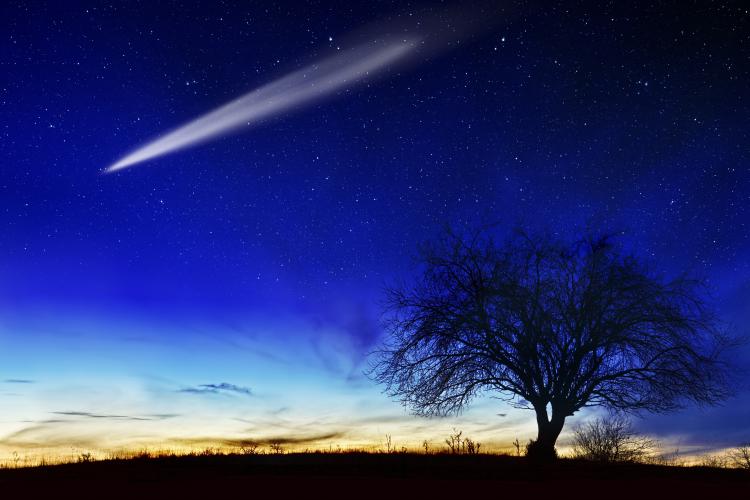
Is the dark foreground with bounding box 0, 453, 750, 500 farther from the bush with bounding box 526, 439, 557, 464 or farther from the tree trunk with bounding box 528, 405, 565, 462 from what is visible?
the tree trunk with bounding box 528, 405, 565, 462

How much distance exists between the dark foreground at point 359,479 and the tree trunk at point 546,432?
372 cm

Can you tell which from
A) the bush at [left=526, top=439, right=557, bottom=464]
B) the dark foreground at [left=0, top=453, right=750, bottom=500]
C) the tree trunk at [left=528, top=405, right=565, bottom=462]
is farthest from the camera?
the tree trunk at [left=528, top=405, right=565, bottom=462]

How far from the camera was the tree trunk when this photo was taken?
703 inches

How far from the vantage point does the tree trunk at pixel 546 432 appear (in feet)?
58.5

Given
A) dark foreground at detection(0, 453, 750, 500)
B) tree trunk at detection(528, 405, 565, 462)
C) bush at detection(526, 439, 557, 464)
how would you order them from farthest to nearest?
1. tree trunk at detection(528, 405, 565, 462)
2. bush at detection(526, 439, 557, 464)
3. dark foreground at detection(0, 453, 750, 500)

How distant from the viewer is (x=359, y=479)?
1016cm

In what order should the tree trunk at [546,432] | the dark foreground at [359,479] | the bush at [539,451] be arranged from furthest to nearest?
the tree trunk at [546,432]
the bush at [539,451]
the dark foreground at [359,479]

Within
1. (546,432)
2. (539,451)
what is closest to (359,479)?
(539,451)

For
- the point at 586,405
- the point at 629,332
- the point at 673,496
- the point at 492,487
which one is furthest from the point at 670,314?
the point at 492,487

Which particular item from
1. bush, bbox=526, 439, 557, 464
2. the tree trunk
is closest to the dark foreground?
bush, bbox=526, 439, 557, 464

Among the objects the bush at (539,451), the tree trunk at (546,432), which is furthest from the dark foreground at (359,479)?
the tree trunk at (546,432)

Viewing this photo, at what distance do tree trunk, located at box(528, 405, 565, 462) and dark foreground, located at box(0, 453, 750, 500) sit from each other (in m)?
3.72

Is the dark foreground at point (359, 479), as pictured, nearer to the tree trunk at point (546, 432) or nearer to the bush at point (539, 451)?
the bush at point (539, 451)

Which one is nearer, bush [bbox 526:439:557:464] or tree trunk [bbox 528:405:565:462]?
bush [bbox 526:439:557:464]
